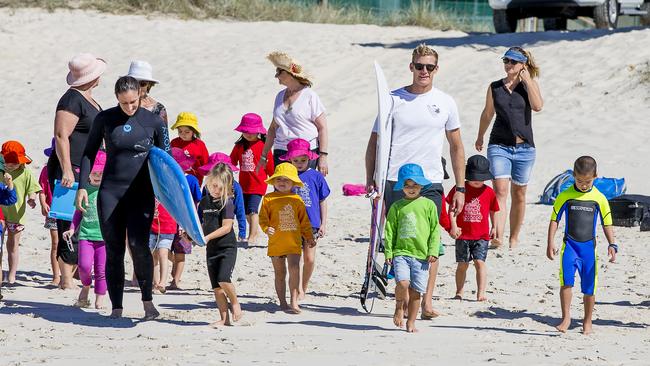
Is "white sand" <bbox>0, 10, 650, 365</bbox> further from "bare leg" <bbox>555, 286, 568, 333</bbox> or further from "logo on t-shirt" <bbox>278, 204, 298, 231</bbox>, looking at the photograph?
"logo on t-shirt" <bbox>278, 204, 298, 231</bbox>

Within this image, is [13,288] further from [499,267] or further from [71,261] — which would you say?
[499,267]

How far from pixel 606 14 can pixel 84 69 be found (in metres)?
15.6

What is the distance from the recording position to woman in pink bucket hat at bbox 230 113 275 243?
11156 mm

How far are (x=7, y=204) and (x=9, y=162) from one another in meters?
0.43

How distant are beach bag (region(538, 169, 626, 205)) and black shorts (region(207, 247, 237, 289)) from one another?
17.7ft

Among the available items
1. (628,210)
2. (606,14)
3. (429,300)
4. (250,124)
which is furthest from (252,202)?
(606,14)

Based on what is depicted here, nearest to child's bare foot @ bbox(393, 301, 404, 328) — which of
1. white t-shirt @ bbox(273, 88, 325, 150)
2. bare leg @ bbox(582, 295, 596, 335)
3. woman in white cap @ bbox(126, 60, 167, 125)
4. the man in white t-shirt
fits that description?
the man in white t-shirt

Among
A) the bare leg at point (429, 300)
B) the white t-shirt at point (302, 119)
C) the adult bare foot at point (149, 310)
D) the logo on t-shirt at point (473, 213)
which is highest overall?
the white t-shirt at point (302, 119)

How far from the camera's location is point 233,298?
7941 mm

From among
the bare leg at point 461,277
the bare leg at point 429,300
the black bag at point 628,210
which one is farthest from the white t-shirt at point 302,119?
the black bag at point 628,210

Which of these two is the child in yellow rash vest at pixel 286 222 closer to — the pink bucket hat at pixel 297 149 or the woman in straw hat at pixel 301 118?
the pink bucket hat at pixel 297 149

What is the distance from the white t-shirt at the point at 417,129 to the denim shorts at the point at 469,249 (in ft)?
3.53

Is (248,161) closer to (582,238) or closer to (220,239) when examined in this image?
(220,239)

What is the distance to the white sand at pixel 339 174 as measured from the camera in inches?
284
